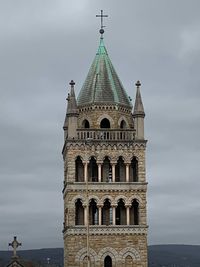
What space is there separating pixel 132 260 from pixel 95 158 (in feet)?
29.8

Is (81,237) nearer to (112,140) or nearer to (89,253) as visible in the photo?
(89,253)

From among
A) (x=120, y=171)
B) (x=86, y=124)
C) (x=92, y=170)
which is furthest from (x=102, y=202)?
(x=86, y=124)

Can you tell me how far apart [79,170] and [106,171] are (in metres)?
2.30

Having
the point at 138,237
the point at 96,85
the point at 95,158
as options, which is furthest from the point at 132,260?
the point at 96,85

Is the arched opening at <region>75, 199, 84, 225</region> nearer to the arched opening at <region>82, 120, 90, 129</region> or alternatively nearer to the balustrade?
the balustrade

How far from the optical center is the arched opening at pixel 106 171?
74875 mm

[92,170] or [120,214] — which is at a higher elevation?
[92,170]

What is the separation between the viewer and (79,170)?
2953 inches

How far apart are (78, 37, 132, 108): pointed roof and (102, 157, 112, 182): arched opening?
5.37 m

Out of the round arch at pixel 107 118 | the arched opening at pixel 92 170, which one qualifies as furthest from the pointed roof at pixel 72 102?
the arched opening at pixel 92 170

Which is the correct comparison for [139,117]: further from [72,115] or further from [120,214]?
[120,214]

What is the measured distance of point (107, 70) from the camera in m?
78.9

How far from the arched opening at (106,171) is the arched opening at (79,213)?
293 centimetres

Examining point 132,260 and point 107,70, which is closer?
point 132,260
